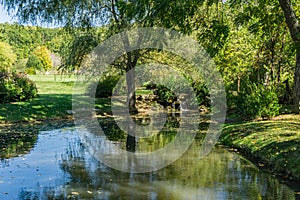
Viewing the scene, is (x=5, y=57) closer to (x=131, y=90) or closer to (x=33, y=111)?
(x=131, y=90)

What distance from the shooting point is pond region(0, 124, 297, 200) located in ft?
19.0

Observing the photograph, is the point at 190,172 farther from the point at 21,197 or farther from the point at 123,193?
the point at 21,197

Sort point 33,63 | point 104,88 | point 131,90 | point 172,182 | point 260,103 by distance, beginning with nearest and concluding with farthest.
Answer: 1. point 172,182
2. point 260,103
3. point 131,90
4. point 104,88
5. point 33,63

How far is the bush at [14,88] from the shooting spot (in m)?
18.0

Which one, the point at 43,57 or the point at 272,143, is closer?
the point at 272,143

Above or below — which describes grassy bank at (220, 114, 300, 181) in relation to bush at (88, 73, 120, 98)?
below

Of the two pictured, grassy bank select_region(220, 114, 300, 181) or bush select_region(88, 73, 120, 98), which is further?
bush select_region(88, 73, 120, 98)

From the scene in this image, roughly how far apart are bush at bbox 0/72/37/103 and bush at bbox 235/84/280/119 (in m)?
11.6

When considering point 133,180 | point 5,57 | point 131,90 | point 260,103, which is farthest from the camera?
point 5,57

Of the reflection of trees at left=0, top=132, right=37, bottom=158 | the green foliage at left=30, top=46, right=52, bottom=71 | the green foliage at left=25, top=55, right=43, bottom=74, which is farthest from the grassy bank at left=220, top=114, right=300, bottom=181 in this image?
the green foliage at left=30, top=46, right=52, bottom=71

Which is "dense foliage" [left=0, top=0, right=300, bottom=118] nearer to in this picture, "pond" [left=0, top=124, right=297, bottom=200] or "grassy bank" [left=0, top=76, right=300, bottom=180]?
"grassy bank" [left=0, top=76, right=300, bottom=180]

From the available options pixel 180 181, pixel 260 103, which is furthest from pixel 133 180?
pixel 260 103

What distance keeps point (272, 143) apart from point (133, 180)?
3864 millimetres

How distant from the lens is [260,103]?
12.8m
